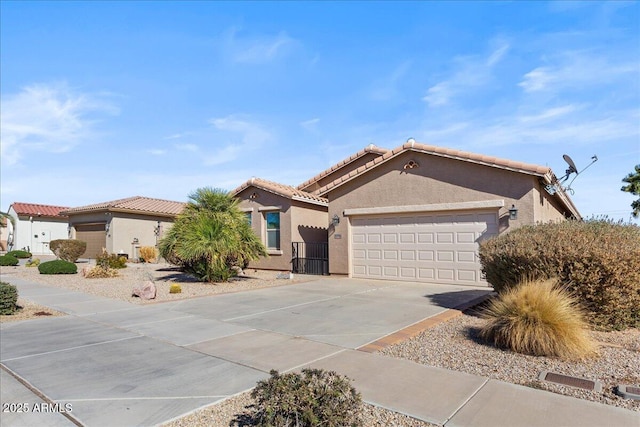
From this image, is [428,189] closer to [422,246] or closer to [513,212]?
[422,246]

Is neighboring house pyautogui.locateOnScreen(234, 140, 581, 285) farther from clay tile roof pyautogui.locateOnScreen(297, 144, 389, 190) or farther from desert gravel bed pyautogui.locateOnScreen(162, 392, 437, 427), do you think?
desert gravel bed pyautogui.locateOnScreen(162, 392, 437, 427)

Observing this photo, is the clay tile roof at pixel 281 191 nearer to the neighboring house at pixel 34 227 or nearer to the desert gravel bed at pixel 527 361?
the desert gravel bed at pixel 527 361

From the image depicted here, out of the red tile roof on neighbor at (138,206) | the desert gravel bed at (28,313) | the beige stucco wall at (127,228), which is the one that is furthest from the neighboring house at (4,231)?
the desert gravel bed at (28,313)

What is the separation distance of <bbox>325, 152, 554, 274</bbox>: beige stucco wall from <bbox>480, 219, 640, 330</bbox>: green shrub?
4.64 metres

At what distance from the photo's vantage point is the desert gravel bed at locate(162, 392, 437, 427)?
375 cm

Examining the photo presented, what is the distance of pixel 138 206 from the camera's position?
1115 inches

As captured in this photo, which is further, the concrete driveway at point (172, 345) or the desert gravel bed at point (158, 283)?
the desert gravel bed at point (158, 283)

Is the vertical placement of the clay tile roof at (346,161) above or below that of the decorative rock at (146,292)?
above

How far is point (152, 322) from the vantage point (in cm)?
847

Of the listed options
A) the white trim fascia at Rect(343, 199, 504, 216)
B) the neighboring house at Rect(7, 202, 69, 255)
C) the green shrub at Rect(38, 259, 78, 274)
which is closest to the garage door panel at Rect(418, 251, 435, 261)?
the white trim fascia at Rect(343, 199, 504, 216)

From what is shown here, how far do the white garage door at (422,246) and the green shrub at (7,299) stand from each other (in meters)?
10.6

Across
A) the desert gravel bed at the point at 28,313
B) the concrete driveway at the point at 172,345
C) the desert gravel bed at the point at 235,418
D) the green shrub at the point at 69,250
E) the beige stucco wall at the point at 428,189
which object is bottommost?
the desert gravel bed at the point at 235,418

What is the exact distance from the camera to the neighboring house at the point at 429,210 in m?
12.7

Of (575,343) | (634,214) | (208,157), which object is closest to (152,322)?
(575,343)
